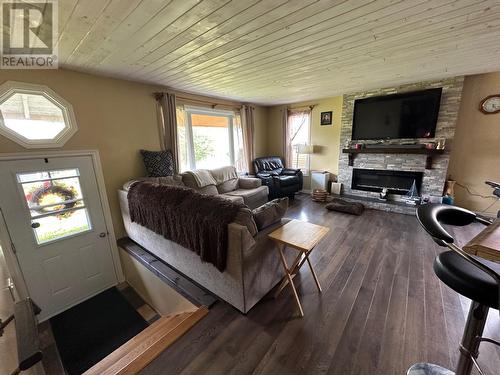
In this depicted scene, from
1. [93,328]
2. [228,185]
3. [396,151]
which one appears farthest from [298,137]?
[93,328]

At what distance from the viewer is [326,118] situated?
16.4 feet

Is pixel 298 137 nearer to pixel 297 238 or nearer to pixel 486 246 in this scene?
pixel 297 238

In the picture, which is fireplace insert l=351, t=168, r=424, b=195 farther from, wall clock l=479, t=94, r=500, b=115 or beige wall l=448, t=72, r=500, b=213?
wall clock l=479, t=94, r=500, b=115

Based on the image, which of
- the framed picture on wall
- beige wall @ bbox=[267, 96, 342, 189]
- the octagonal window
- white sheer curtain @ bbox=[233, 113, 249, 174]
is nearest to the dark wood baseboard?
the octagonal window

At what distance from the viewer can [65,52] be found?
79.0 inches

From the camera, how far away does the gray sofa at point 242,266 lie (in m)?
1.65

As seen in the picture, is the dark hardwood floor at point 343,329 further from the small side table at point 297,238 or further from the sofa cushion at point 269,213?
the sofa cushion at point 269,213

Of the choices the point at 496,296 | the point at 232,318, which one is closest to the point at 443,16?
the point at 496,296

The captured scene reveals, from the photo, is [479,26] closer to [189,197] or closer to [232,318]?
[189,197]

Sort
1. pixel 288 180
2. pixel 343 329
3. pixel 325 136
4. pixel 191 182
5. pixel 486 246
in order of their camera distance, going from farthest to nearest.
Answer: pixel 325 136 < pixel 288 180 < pixel 191 182 < pixel 343 329 < pixel 486 246

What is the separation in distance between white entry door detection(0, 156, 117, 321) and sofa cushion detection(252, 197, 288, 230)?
7.82 ft

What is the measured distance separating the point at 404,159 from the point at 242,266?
4151 millimetres

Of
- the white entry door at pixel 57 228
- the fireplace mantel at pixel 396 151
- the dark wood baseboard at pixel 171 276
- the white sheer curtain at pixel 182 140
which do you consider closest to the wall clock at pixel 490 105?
the fireplace mantel at pixel 396 151

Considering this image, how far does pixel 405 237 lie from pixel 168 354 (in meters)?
3.43
